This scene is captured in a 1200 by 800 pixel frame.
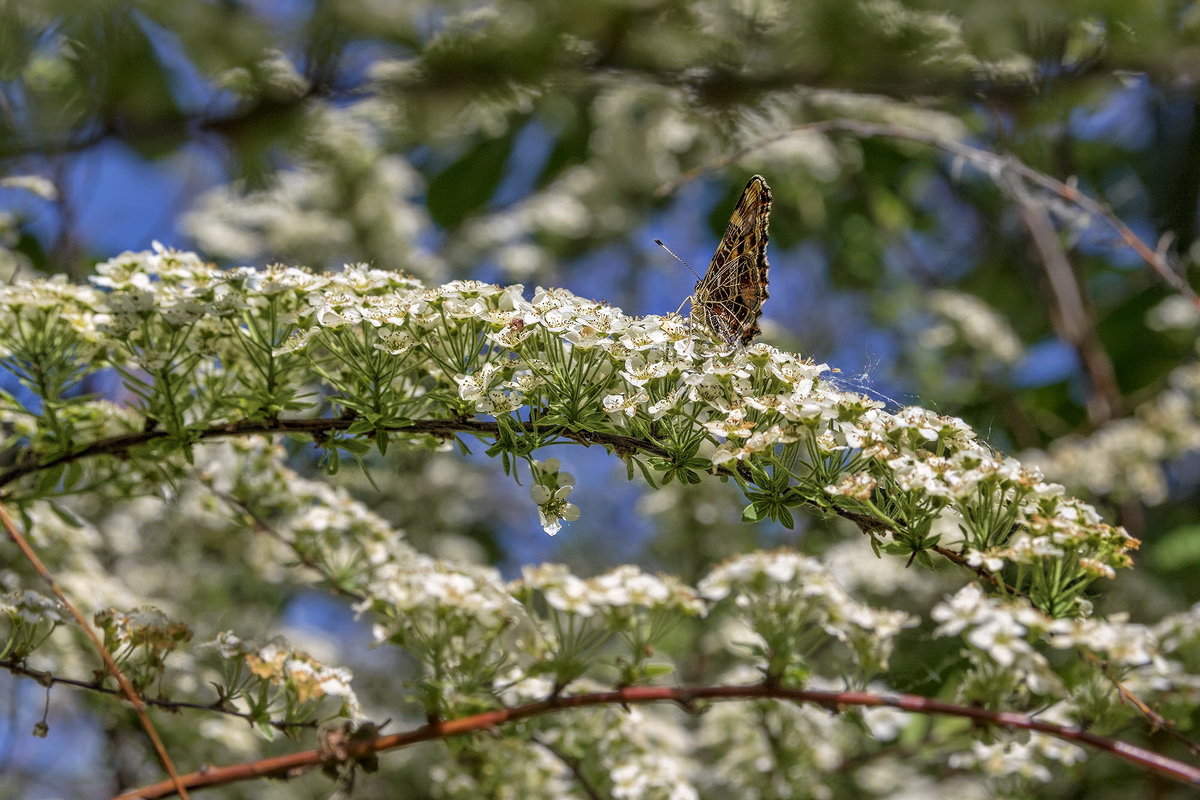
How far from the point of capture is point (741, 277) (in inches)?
82.7

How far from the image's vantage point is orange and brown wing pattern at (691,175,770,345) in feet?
6.41

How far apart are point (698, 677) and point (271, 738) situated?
2372mm

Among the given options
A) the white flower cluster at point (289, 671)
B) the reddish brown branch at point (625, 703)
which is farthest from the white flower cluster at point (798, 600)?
the white flower cluster at point (289, 671)

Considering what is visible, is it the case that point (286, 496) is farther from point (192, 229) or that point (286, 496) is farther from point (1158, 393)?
point (1158, 393)

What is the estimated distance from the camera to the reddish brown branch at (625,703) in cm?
147

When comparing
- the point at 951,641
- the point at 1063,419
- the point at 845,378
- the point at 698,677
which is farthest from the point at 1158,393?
the point at 845,378

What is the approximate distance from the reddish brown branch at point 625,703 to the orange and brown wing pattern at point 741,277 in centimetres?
68

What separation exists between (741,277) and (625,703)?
3.12 ft

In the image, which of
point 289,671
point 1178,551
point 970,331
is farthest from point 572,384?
point 970,331

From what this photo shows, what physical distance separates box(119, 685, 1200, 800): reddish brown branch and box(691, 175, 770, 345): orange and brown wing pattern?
2.22 ft

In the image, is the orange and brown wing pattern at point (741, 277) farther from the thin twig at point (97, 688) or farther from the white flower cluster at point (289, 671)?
the thin twig at point (97, 688)

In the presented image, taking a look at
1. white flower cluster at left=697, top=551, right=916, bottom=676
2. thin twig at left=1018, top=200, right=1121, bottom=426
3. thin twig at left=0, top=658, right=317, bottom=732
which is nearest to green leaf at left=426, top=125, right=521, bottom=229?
thin twig at left=1018, top=200, right=1121, bottom=426

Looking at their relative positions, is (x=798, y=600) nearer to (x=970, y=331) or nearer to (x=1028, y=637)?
(x=1028, y=637)

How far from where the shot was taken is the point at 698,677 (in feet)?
12.2
